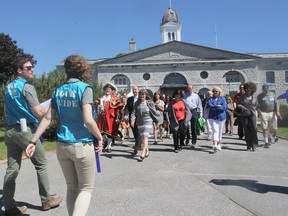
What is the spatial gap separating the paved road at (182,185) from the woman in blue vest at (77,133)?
1.09 meters

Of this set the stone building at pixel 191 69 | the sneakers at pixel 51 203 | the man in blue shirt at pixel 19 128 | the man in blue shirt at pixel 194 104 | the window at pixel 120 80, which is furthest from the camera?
the window at pixel 120 80

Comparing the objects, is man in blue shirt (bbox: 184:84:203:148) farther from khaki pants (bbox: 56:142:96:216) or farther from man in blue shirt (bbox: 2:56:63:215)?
khaki pants (bbox: 56:142:96:216)

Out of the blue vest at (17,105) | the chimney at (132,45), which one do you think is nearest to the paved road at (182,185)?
the blue vest at (17,105)

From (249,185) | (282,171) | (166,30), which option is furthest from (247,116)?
(166,30)

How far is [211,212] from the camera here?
4449mm

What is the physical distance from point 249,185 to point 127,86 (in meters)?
49.2

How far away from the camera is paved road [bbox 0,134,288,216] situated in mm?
4633

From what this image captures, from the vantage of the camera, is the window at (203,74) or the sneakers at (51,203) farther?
the window at (203,74)

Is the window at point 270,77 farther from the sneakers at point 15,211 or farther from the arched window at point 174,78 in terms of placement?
the sneakers at point 15,211

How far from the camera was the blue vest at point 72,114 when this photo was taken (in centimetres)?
346

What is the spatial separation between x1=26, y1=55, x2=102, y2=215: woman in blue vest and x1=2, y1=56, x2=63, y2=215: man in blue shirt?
950mm

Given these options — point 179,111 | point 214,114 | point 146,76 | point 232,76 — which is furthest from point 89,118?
point 232,76

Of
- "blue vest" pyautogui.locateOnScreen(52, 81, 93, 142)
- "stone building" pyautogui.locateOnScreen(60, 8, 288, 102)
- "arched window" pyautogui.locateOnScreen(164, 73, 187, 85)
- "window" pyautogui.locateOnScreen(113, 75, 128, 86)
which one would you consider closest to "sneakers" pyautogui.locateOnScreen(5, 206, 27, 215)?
"blue vest" pyautogui.locateOnScreen(52, 81, 93, 142)

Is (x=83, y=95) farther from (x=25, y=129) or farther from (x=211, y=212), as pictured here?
(x=211, y=212)
